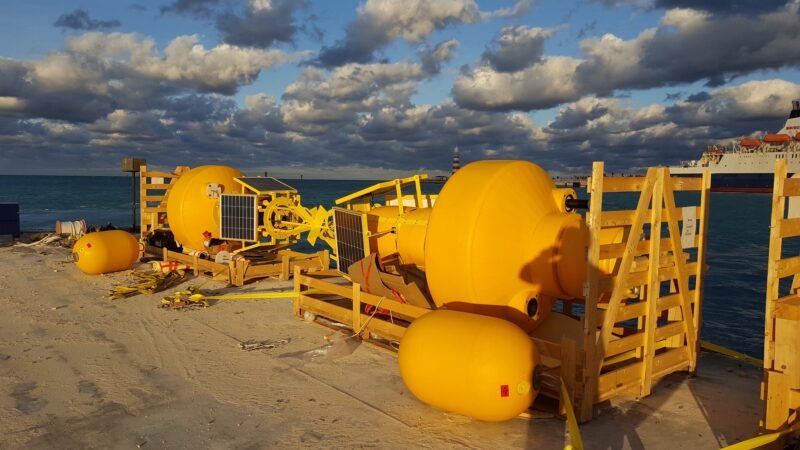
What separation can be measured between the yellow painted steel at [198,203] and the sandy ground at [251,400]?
18.5 ft

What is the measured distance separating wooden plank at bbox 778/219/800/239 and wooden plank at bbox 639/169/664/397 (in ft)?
4.48

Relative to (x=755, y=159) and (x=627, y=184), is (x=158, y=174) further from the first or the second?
(x=755, y=159)

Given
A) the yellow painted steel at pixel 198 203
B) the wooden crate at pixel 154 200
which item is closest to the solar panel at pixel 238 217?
the yellow painted steel at pixel 198 203

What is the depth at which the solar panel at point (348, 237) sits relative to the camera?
9.58m

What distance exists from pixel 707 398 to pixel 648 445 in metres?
1.85

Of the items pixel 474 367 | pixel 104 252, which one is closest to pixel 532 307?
pixel 474 367

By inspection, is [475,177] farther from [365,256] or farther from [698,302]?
[698,302]

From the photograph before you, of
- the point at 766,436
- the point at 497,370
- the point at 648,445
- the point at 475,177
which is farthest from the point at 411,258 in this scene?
the point at 766,436

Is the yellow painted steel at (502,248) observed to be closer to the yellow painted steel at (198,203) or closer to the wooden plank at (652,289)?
the wooden plank at (652,289)

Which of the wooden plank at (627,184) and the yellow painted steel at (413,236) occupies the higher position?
the wooden plank at (627,184)

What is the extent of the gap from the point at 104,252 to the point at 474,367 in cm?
1282

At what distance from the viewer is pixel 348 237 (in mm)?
10078

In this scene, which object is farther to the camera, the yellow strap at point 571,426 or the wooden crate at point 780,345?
the wooden crate at point 780,345

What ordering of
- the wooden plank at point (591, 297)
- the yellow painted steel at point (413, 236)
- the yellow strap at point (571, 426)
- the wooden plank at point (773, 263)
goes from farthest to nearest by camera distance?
the yellow painted steel at point (413, 236) → the wooden plank at point (591, 297) → the wooden plank at point (773, 263) → the yellow strap at point (571, 426)
